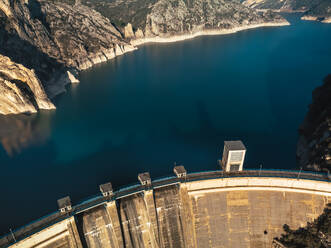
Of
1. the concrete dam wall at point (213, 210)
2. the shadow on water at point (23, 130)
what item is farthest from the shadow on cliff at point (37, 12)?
the concrete dam wall at point (213, 210)

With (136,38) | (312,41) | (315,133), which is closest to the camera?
(315,133)

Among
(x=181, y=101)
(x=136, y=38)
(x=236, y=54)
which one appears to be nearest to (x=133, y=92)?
(x=181, y=101)

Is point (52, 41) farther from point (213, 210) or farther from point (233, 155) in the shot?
point (213, 210)

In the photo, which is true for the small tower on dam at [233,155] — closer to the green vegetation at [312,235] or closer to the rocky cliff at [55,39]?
the green vegetation at [312,235]

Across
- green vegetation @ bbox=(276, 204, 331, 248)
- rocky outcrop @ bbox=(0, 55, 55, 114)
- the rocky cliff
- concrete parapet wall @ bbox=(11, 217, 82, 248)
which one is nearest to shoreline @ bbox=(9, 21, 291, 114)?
the rocky cliff

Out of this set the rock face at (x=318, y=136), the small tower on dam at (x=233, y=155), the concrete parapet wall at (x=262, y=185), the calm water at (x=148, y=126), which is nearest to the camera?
the small tower on dam at (x=233, y=155)

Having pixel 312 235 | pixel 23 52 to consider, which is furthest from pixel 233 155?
pixel 23 52

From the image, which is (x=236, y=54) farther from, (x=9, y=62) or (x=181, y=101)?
(x=9, y=62)
